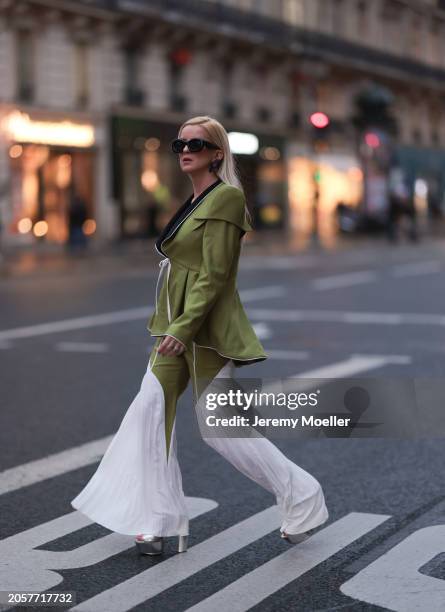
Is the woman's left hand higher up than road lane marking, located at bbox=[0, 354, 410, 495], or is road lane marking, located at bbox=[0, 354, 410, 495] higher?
the woman's left hand

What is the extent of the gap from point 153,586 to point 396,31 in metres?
52.3

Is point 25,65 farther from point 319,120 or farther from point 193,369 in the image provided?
point 193,369

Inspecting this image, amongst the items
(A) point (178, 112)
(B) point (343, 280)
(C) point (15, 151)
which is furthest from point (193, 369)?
(A) point (178, 112)

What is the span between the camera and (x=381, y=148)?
36.2 meters

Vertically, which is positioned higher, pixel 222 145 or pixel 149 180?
pixel 149 180

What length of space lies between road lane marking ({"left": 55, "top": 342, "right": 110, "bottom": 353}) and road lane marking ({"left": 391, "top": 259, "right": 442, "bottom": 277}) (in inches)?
449

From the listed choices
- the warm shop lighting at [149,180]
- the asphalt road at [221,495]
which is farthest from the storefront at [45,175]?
the asphalt road at [221,495]

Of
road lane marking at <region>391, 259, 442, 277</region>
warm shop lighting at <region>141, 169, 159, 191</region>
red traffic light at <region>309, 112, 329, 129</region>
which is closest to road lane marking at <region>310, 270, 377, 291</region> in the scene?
road lane marking at <region>391, 259, 442, 277</region>

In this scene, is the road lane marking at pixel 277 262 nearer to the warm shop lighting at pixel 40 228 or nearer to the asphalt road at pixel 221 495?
the warm shop lighting at pixel 40 228

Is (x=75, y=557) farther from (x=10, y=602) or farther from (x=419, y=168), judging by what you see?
(x=419, y=168)

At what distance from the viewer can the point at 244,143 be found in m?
41.2

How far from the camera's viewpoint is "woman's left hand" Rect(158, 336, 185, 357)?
4.47m

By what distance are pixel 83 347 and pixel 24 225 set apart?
20582 millimetres

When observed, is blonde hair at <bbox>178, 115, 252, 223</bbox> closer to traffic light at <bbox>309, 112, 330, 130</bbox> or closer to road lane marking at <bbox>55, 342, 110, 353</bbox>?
road lane marking at <bbox>55, 342, 110, 353</bbox>
